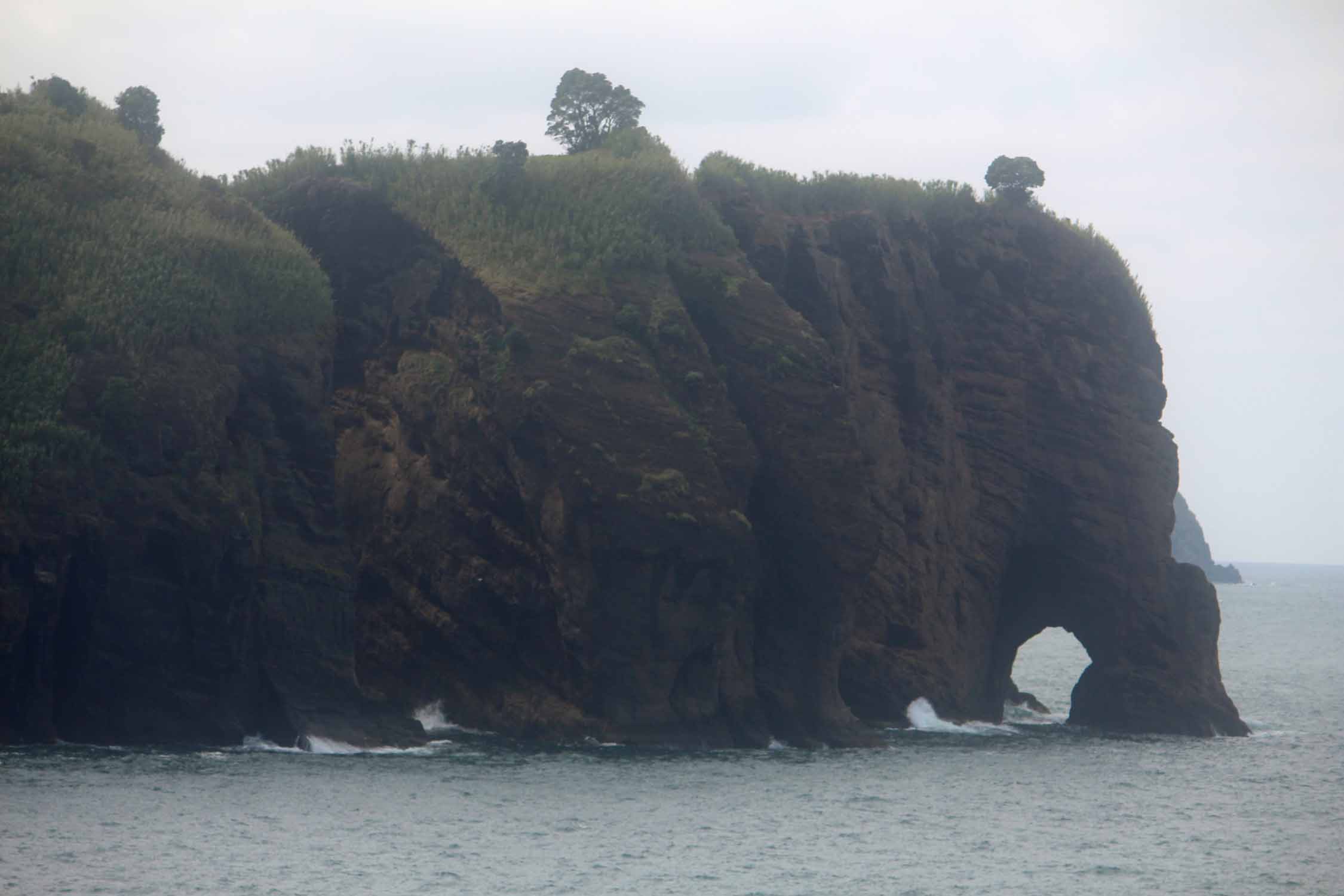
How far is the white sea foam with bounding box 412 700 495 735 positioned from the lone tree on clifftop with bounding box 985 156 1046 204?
3691 centimetres

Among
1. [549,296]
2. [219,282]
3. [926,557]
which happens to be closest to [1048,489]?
[926,557]

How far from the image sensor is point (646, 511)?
195 feet

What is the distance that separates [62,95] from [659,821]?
4046 centimetres

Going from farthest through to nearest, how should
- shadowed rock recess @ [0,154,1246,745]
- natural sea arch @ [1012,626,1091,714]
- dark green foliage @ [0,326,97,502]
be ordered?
1. natural sea arch @ [1012,626,1091,714]
2. shadowed rock recess @ [0,154,1246,745]
3. dark green foliage @ [0,326,97,502]

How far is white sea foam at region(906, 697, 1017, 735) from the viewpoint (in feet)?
229

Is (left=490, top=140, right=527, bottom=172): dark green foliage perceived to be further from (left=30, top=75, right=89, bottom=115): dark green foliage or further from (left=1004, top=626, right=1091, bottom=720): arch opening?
(left=1004, top=626, right=1091, bottom=720): arch opening

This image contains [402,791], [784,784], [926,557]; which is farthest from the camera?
[926,557]

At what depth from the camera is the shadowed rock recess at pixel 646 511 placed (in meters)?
53.9

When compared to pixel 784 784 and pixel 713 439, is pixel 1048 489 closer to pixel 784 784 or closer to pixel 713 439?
pixel 713 439

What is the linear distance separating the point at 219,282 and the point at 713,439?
18497mm

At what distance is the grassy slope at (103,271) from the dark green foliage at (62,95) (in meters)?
1.02

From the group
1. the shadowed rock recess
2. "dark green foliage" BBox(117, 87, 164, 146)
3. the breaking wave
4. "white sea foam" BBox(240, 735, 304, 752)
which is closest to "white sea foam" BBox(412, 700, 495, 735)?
the shadowed rock recess

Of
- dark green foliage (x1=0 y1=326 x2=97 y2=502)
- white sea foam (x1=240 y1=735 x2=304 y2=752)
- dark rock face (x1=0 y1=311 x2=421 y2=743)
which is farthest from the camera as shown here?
white sea foam (x1=240 y1=735 x2=304 y2=752)

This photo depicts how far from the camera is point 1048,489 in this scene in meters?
74.7
